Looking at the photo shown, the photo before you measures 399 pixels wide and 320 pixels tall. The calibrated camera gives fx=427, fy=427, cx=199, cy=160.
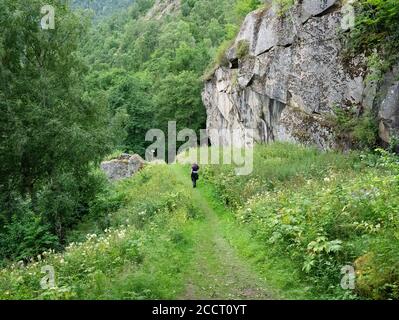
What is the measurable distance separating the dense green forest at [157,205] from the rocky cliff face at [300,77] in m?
1.20

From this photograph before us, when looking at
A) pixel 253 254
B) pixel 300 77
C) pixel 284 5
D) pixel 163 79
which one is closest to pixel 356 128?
pixel 300 77

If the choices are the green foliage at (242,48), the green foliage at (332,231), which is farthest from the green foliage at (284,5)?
the green foliage at (332,231)

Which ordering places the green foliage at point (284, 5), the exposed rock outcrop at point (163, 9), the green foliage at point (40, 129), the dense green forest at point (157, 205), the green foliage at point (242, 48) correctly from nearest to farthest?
the dense green forest at point (157, 205), the green foliage at point (40, 129), the green foliage at point (284, 5), the green foliage at point (242, 48), the exposed rock outcrop at point (163, 9)

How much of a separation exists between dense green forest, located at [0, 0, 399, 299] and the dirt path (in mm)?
55

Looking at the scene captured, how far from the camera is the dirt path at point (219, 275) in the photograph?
8.80 m

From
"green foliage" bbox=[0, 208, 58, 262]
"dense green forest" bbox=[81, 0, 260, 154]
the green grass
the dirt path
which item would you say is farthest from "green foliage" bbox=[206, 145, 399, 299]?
"dense green forest" bbox=[81, 0, 260, 154]

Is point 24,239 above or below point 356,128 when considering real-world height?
below

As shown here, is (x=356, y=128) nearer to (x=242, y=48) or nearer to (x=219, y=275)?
(x=219, y=275)

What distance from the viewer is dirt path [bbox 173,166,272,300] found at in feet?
28.9

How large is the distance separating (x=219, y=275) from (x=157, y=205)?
6843 millimetres

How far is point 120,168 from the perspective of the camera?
30875 millimetres

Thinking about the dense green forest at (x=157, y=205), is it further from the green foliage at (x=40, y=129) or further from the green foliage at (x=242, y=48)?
the green foliage at (x=242, y=48)

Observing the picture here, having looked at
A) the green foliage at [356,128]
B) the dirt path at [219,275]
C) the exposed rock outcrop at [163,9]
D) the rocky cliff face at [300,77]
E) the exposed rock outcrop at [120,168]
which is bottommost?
the dirt path at [219,275]

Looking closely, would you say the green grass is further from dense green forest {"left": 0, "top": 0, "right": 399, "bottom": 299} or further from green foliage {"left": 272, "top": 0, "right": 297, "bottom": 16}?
green foliage {"left": 272, "top": 0, "right": 297, "bottom": 16}
